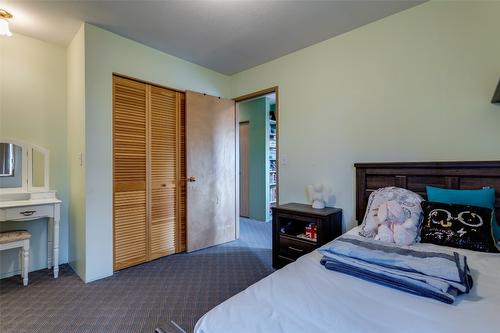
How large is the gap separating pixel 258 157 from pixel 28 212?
146 inches

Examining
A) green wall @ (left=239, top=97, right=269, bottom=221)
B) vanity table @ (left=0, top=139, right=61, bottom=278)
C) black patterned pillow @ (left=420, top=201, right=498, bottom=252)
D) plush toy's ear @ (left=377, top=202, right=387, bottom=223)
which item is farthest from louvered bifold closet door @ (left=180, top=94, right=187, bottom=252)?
black patterned pillow @ (left=420, top=201, right=498, bottom=252)

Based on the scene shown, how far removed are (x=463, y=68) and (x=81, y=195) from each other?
3663 millimetres

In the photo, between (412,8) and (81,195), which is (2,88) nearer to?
(81,195)

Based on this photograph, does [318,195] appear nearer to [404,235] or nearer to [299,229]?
[299,229]

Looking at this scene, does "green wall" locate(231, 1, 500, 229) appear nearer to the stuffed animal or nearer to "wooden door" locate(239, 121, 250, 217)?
the stuffed animal

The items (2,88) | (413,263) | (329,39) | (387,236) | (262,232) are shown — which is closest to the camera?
(413,263)

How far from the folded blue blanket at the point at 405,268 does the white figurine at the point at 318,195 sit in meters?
1.23

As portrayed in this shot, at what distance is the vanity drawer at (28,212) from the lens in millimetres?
2256

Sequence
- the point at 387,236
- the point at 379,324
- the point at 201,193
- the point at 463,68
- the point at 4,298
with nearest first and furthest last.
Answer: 1. the point at 379,324
2. the point at 387,236
3. the point at 463,68
4. the point at 4,298
5. the point at 201,193

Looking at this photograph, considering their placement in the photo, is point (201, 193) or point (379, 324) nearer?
point (379, 324)

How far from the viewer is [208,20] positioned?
7.71 ft

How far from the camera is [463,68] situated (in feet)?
6.37

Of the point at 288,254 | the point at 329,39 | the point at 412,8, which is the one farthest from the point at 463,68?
the point at 288,254

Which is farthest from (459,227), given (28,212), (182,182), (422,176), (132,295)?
(28,212)
